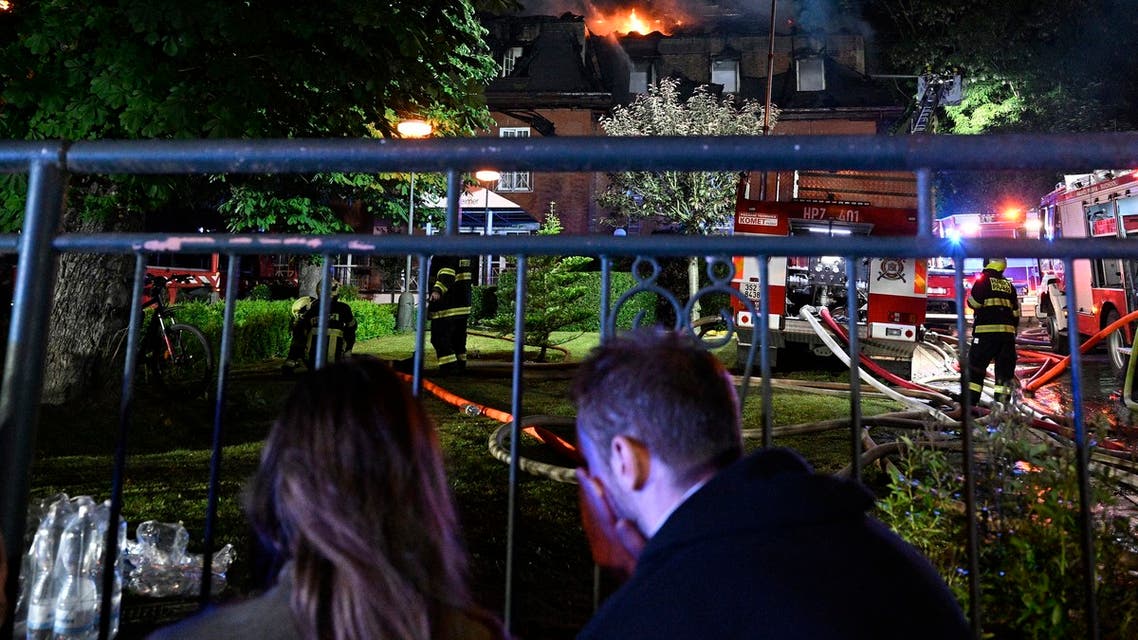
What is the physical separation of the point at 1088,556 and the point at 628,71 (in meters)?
36.9

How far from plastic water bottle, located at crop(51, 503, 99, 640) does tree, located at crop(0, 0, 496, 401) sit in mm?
2589

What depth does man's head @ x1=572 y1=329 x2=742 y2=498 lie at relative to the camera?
1.24 m


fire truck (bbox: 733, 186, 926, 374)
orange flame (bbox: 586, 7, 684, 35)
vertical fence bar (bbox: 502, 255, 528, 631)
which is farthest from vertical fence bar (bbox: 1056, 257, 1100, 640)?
orange flame (bbox: 586, 7, 684, 35)

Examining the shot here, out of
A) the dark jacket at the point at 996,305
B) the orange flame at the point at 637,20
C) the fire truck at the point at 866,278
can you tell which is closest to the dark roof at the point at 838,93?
the orange flame at the point at 637,20

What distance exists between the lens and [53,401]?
6289 millimetres

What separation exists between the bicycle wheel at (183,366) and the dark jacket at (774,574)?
23.1 feet

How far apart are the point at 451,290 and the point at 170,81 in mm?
5298

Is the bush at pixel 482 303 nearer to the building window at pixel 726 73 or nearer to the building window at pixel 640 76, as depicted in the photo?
the building window at pixel 640 76

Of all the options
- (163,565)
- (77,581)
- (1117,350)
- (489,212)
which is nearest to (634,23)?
(489,212)

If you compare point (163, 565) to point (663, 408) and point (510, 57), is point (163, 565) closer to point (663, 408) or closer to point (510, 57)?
point (663, 408)

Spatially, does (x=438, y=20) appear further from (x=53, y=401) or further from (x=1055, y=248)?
(x=1055, y=248)

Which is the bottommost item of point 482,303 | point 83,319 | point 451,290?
point 83,319

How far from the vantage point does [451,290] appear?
9820 millimetres

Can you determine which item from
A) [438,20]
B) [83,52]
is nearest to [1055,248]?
[438,20]
